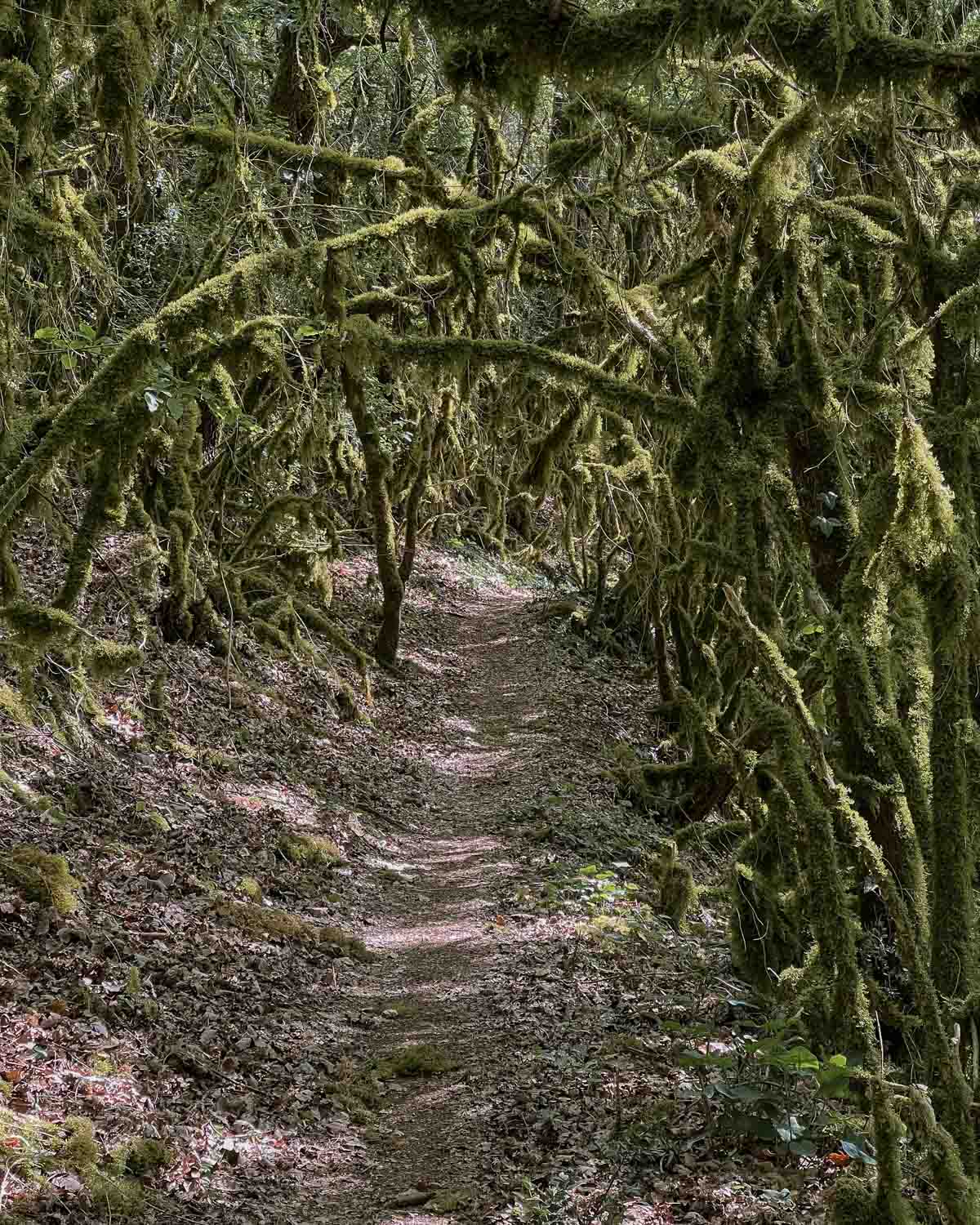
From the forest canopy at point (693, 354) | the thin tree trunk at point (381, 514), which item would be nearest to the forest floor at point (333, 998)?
the forest canopy at point (693, 354)

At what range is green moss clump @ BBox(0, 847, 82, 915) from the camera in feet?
20.0

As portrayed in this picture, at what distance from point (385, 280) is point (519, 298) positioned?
171 centimetres

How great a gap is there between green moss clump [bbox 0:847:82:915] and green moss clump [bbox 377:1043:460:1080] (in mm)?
1925

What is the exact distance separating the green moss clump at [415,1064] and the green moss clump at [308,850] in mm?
2609

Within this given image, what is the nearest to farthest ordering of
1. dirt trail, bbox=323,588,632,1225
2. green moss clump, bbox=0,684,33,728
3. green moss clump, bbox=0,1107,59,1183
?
green moss clump, bbox=0,1107,59,1183
dirt trail, bbox=323,588,632,1225
green moss clump, bbox=0,684,33,728

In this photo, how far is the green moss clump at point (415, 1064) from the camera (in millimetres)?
6348

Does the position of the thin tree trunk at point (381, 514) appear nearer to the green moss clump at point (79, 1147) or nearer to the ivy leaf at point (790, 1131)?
the green moss clump at point (79, 1147)

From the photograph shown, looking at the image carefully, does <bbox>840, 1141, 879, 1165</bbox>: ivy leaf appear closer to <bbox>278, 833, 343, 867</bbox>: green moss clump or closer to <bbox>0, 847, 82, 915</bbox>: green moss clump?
<bbox>0, 847, 82, 915</bbox>: green moss clump

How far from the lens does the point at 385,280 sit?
47.0 ft

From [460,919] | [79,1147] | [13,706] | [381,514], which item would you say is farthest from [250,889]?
[381,514]

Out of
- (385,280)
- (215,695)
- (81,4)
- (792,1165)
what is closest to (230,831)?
(215,695)

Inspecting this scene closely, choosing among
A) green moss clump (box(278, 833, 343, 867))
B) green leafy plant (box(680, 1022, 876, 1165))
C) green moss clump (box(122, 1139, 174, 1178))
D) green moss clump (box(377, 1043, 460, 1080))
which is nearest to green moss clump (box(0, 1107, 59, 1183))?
green moss clump (box(122, 1139, 174, 1178))

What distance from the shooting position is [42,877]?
616 centimetres

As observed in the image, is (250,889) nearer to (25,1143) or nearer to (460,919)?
(460,919)
